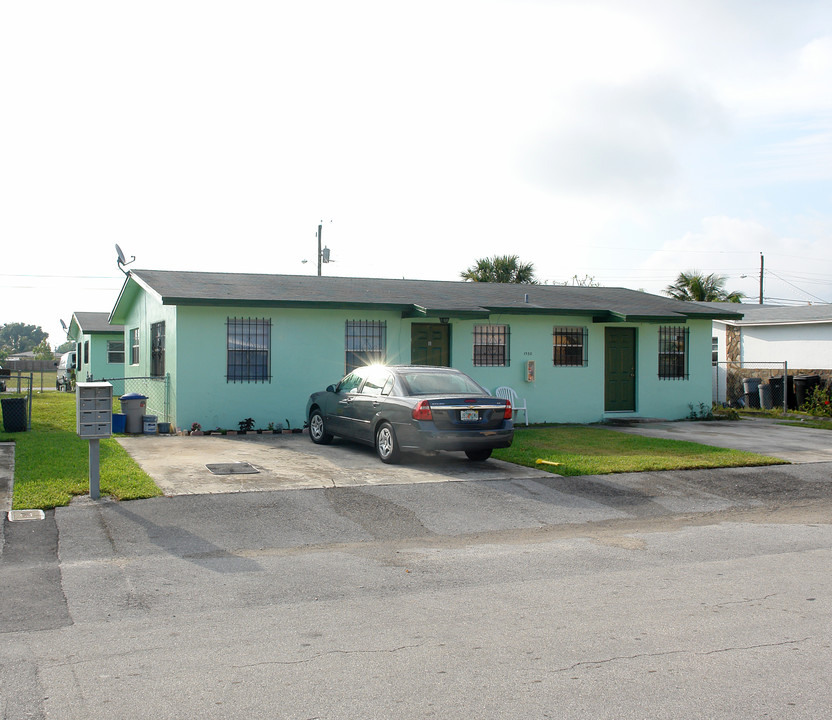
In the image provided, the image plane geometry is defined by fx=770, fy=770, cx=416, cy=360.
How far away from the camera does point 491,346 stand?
59.5 feet

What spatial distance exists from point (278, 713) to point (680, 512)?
22.1 feet

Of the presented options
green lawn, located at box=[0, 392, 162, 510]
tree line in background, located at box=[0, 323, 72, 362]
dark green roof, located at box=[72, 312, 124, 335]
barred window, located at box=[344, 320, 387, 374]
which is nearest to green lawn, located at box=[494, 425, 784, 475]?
barred window, located at box=[344, 320, 387, 374]

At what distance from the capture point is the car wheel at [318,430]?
13969 millimetres

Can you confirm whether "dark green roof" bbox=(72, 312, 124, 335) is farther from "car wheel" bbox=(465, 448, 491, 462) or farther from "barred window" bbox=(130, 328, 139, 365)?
"car wheel" bbox=(465, 448, 491, 462)

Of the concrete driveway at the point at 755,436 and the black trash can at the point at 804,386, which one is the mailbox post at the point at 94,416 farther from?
the black trash can at the point at 804,386

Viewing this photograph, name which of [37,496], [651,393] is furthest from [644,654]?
[651,393]

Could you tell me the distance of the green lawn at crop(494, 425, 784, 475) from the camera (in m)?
11.5

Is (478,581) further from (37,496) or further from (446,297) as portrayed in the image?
(446,297)

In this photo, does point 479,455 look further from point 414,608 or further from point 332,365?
point 414,608

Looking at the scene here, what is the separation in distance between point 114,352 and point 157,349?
1592cm

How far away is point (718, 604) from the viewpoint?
5457 mm

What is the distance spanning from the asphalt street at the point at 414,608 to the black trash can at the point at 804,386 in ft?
47.8

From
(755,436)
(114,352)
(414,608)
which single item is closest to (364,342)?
(755,436)

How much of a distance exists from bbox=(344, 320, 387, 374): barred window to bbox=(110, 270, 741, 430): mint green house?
0.9 inches
